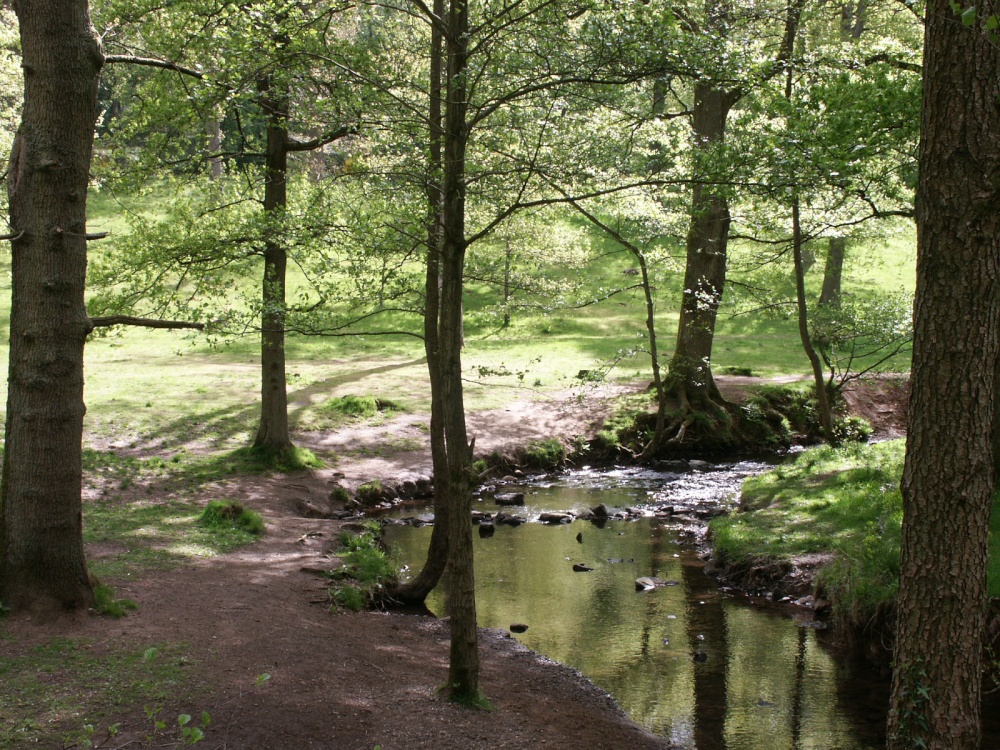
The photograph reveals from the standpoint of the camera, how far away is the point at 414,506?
18312 millimetres

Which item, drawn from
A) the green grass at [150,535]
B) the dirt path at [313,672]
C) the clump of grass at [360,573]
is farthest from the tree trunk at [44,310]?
the clump of grass at [360,573]

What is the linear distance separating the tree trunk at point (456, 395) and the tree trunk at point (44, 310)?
3.35 meters

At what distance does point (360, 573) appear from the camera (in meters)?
12.5

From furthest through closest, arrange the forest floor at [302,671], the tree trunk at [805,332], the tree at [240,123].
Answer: the tree trunk at [805,332], the tree at [240,123], the forest floor at [302,671]

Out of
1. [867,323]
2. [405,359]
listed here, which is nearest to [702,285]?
[867,323]

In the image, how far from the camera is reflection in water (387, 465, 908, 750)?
8.95 metres

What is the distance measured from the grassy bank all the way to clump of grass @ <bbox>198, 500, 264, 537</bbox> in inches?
293

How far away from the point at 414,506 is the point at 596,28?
1230 centimetres

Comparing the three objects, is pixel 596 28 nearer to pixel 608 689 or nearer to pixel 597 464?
pixel 608 689

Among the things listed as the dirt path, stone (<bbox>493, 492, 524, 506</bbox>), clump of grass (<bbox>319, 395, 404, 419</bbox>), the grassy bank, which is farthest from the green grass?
the grassy bank

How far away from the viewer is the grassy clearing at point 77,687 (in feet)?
20.2

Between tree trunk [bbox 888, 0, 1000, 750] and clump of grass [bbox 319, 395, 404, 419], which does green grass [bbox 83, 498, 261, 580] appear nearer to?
clump of grass [bbox 319, 395, 404, 419]

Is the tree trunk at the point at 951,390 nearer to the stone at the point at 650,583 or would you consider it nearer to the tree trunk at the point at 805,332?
the stone at the point at 650,583

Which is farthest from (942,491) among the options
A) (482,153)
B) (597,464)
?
(597,464)
